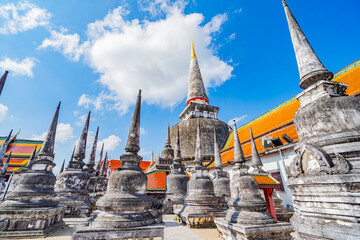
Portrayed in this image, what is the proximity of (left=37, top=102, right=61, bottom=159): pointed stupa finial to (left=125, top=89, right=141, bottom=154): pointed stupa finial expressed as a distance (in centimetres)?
343

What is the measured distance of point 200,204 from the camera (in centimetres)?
744

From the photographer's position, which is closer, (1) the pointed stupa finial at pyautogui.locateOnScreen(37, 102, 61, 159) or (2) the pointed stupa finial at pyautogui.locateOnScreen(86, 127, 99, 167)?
(1) the pointed stupa finial at pyautogui.locateOnScreen(37, 102, 61, 159)

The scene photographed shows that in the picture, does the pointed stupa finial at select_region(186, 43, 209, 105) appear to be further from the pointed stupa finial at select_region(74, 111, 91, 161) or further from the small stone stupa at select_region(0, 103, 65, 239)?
the small stone stupa at select_region(0, 103, 65, 239)

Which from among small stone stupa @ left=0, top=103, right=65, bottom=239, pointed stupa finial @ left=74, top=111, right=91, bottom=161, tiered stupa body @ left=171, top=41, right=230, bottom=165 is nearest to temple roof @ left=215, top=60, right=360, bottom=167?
tiered stupa body @ left=171, top=41, right=230, bottom=165

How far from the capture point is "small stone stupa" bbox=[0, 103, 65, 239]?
15.2 feet

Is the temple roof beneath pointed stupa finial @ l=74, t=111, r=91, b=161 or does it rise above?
above

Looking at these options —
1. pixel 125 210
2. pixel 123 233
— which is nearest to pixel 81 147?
pixel 125 210

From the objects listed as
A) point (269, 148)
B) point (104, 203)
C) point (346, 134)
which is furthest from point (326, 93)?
point (269, 148)

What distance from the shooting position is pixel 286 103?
18.6m

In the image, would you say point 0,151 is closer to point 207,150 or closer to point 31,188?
point 31,188

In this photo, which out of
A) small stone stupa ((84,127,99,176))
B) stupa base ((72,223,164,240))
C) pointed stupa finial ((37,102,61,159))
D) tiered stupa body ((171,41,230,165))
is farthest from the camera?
tiered stupa body ((171,41,230,165))

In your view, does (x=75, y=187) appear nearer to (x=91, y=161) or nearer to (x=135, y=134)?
(x=91, y=161)

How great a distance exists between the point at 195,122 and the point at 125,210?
2546 centimetres

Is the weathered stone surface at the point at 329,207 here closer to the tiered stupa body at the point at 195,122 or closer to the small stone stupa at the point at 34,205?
the small stone stupa at the point at 34,205
